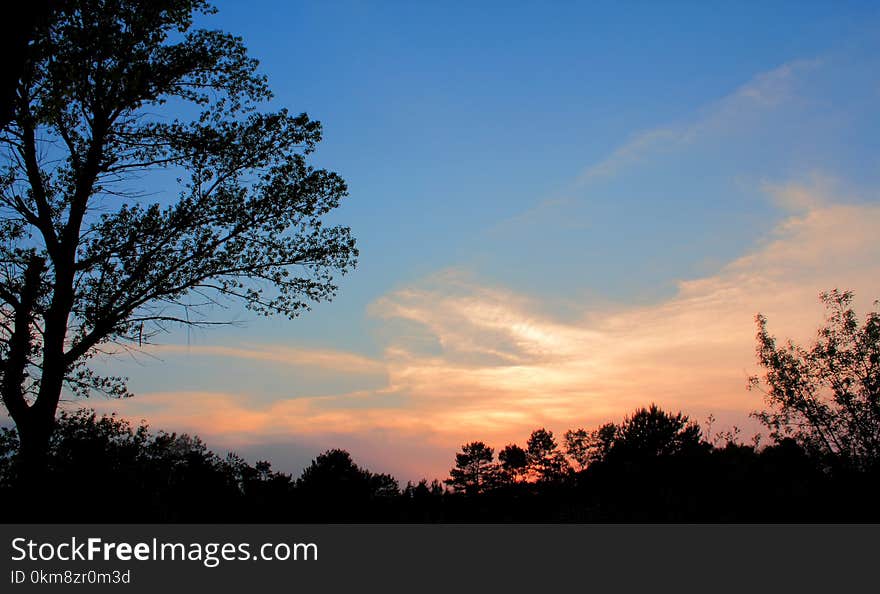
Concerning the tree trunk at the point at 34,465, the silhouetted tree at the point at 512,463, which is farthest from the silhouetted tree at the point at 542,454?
the tree trunk at the point at 34,465

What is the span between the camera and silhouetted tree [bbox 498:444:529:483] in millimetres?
100562

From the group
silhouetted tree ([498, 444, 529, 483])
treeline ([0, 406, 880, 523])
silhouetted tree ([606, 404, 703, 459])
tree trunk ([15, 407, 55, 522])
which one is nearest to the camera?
tree trunk ([15, 407, 55, 522])

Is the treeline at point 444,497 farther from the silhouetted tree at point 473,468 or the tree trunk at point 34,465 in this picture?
the silhouetted tree at point 473,468

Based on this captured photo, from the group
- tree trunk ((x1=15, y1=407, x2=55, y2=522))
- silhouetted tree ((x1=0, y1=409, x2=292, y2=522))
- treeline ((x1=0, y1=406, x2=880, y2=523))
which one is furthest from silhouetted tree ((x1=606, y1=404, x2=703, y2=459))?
tree trunk ((x1=15, y1=407, x2=55, y2=522))

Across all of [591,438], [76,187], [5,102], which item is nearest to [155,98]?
[76,187]

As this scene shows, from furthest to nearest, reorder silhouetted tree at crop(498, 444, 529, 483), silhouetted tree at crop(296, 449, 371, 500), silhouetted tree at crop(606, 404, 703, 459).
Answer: silhouetted tree at crop(498, 444, 529, 483) < silhouetted tree at crop(606, 404, 703, 459) < silhouetted tree at crop(296, 449, 371, 500)

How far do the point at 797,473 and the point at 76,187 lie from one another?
1040 inches

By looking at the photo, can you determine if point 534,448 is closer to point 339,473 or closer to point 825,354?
point 339,473

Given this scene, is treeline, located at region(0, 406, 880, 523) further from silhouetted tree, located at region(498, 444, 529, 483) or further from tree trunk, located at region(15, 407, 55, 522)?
silhouetted tree, located at region(498, 444, 529, 483)

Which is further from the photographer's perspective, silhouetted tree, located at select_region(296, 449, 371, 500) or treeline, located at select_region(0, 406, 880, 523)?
silhouetted tree, located at select_region(296, 449, 371, 500)

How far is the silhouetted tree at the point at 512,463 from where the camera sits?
3959 inches

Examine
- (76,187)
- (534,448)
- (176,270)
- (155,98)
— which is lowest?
(534,448)
